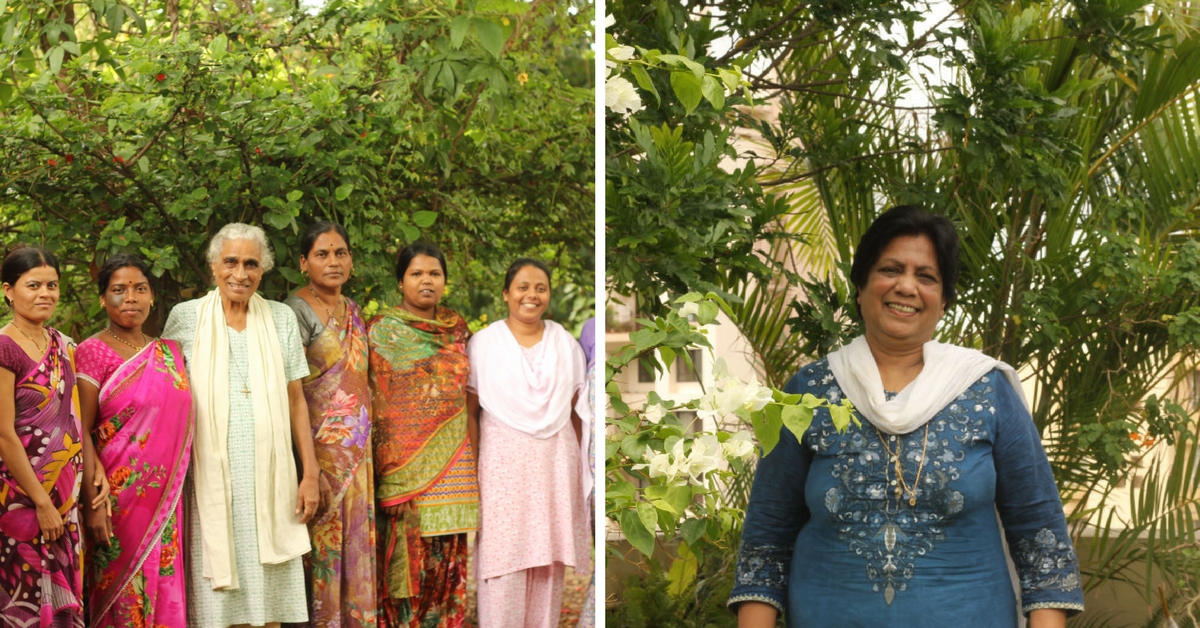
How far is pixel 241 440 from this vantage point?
6.02 feet

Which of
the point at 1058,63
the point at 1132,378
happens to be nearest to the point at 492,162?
the point at 1058,63

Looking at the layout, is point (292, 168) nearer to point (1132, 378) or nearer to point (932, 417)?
point (932, 417)

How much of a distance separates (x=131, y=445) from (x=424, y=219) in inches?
24.9

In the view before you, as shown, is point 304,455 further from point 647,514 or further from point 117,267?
point 647,514

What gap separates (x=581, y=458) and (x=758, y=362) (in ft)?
3.74

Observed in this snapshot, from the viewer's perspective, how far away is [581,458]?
85.0 inches

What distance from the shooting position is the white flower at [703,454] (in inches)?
62.7

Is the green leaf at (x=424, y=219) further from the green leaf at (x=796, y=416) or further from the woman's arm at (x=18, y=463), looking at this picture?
the green leaf at (x=796, y=416)

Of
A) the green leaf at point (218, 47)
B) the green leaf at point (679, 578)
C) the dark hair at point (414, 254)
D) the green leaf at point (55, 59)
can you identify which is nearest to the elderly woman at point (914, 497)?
the dark hair at point (414, 254)

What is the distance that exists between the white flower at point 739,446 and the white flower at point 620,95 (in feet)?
1.96

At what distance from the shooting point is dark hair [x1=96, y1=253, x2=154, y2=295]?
174 cm

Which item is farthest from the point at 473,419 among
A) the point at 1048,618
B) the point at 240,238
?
the point at 1048,618

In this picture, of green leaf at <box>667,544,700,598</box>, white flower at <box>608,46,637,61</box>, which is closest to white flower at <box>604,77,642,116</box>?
white flower at <box>608,46,637,61</box>

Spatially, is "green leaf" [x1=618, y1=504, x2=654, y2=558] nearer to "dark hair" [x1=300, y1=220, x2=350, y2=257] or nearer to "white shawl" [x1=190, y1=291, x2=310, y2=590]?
"white shawl" [x1=190, y1=291, x2=310, y2=590]
